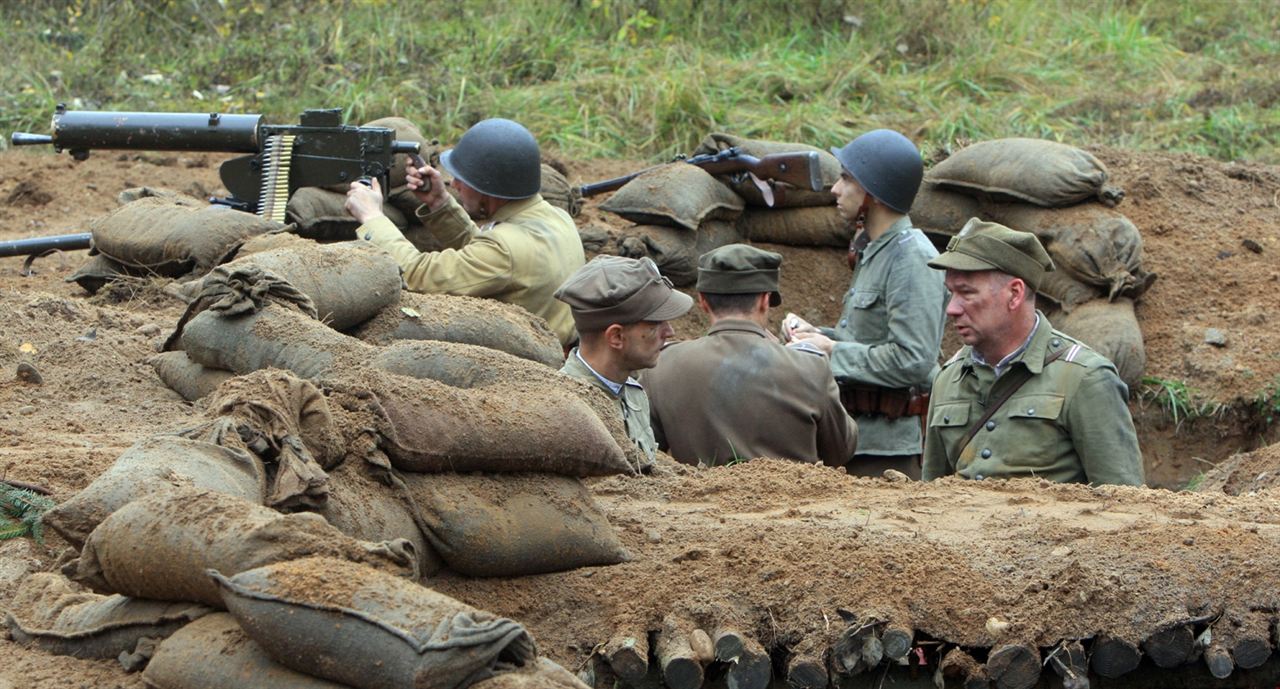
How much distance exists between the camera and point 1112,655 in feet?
13.5

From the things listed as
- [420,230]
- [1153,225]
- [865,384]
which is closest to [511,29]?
[420,230]

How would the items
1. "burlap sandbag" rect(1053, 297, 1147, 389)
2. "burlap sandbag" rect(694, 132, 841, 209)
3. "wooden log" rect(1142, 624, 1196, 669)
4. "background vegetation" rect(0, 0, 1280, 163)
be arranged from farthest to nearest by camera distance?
"background vegetation" rect(0, 0, 1280, 163), "burlap sandbag" rect(694, 132, 841, 209), "burlap sandbag" rect(1053, 297, 1147, 389), "wooden log" rect(1142, 624, 1196, 669)

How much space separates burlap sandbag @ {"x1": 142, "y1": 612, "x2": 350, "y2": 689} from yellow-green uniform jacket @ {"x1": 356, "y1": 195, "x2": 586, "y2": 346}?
11.5ft

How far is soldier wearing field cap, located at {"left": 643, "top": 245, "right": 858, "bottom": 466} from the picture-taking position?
6.05 meters

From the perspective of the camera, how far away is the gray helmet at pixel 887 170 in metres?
7.22

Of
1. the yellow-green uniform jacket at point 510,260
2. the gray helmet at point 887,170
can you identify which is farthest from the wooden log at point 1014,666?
the gray helmet at point 887,170

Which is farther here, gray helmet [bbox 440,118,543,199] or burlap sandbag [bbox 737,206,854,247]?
burlap sandbag [bbox 737,206,854,247]

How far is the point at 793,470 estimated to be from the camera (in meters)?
5.32

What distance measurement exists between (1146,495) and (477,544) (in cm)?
229

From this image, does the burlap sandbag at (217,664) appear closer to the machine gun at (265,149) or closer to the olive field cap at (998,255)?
the olive field cap at (998,255)

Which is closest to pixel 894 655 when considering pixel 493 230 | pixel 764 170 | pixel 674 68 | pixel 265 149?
pixel 493 230

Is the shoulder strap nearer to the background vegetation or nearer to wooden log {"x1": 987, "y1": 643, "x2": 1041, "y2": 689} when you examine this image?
wooden log {"x1": 987, "y1": 643, "x2": 1041, "y2": 689}

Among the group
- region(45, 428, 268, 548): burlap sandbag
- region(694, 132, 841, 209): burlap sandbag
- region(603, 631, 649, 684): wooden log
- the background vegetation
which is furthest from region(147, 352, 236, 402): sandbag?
the background vegetation

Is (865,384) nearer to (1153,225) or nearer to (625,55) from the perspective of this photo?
(1153,225)
